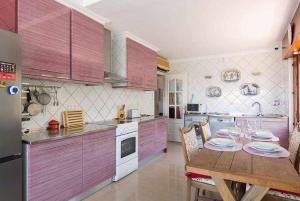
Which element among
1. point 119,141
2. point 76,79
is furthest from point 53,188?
point 76,79

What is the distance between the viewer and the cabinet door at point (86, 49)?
2180mm

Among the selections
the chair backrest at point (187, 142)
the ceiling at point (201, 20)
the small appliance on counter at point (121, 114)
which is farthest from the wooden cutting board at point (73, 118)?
the chair backrest at point (187, 142)

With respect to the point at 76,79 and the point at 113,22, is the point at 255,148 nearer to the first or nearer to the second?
the point at 76,79

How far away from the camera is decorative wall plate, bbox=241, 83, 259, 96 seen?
415 cm

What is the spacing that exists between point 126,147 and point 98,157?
0.57 metres

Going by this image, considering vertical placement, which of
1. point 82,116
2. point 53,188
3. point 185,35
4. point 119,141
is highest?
point 185,35

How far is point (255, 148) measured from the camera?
5.03 feet

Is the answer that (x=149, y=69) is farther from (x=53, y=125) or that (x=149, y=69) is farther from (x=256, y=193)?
(x=256, y=193)

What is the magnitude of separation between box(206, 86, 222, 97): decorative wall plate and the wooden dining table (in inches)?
130

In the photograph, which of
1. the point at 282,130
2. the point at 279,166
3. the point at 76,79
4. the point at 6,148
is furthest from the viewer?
the point at 282,130

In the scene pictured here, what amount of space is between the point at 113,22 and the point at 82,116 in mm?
1452

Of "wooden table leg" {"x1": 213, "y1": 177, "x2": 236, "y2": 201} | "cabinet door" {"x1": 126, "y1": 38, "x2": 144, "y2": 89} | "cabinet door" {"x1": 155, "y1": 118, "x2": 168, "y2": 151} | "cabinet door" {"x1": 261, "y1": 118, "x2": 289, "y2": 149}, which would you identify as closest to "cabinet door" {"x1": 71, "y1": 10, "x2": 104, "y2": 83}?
"cabinet door" {"x1": 126, "y1": 38, "x2": 144, "y2": 89}

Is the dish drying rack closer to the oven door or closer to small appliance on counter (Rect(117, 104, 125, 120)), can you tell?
the oven door

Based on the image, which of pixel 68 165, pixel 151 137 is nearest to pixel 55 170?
pixel 68 165
